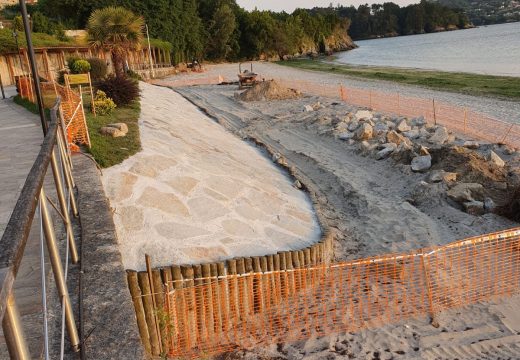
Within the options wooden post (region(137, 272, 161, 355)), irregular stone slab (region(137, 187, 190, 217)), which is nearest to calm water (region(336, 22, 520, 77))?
irregular stone slab (region(137, 187, 190, 217))

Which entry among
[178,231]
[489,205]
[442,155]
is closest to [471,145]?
[442,155]

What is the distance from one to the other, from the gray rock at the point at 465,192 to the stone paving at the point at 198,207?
3570 millimetres

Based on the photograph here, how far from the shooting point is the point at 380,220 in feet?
35.2

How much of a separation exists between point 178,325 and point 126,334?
2629mm

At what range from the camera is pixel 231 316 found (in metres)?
6.71

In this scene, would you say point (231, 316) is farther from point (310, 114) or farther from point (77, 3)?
point (77, 3)

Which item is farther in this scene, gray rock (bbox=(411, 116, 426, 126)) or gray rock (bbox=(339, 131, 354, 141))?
gray rock (bbox=(411, 116, 426, 126))

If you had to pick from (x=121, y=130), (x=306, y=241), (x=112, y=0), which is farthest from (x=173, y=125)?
(x=112, y=0)

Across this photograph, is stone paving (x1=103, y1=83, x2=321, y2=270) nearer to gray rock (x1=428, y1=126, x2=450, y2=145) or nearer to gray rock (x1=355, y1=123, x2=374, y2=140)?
gray rock (x1=355, y1=123, x2=374, y2=140)

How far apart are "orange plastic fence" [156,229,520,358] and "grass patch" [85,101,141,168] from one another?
13.3 ft

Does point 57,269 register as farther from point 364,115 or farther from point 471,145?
point 364,115

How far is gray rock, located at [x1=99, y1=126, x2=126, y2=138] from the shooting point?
38.8ft

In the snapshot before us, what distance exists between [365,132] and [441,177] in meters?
5.25

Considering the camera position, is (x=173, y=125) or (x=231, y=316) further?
(x=173, y=125)
